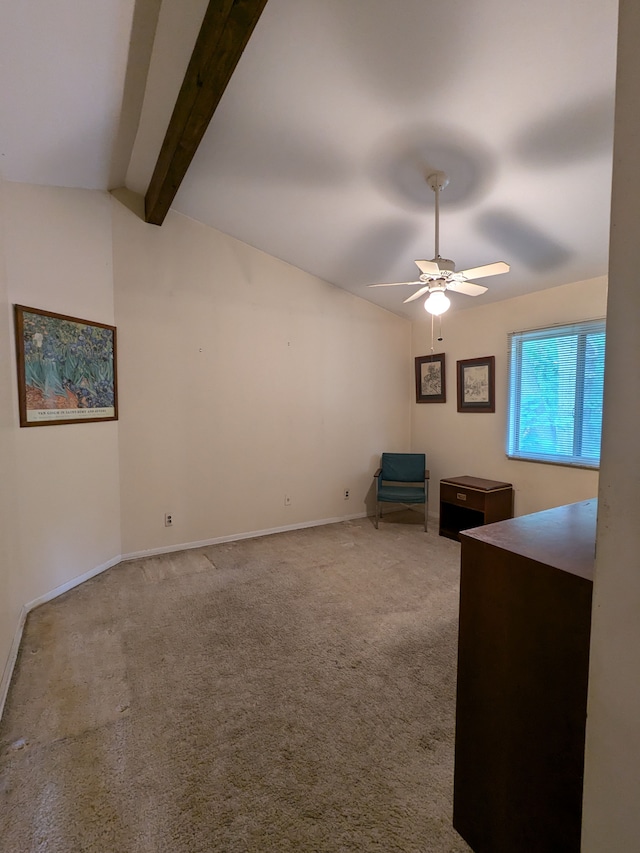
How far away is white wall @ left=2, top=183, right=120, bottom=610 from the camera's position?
241 cm

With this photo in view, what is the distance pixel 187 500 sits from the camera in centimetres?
348

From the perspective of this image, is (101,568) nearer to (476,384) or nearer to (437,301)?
(437,301)

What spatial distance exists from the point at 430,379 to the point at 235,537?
9.24ft

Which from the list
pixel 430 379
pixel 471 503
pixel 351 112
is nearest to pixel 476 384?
pixel 430 379

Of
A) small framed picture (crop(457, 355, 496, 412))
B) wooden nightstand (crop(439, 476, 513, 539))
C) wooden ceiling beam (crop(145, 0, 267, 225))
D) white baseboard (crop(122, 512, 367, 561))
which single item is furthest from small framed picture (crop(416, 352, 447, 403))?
wooden ceiling beam (crop(145, 0, 267, 225))

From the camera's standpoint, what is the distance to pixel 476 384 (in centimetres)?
405

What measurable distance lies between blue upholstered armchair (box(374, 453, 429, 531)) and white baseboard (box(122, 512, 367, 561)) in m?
0.47

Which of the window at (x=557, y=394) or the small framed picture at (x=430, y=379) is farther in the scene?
the small framed picture at (x=430, y=379)

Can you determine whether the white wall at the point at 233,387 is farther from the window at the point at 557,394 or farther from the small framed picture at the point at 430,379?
the window at the point at 557,394

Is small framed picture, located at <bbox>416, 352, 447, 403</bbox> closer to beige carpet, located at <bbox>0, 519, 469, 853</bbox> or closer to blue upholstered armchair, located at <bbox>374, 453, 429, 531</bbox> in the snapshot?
blue upholstered armchair, located at <bbox>374, 453, 429, 531</bbox>

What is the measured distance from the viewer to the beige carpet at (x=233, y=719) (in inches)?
48.1

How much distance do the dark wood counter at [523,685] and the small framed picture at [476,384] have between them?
288cm

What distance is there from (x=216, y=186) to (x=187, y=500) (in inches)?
101

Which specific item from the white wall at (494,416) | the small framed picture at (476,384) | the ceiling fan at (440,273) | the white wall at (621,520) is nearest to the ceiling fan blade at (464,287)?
the ceiling fan at (440,273)
